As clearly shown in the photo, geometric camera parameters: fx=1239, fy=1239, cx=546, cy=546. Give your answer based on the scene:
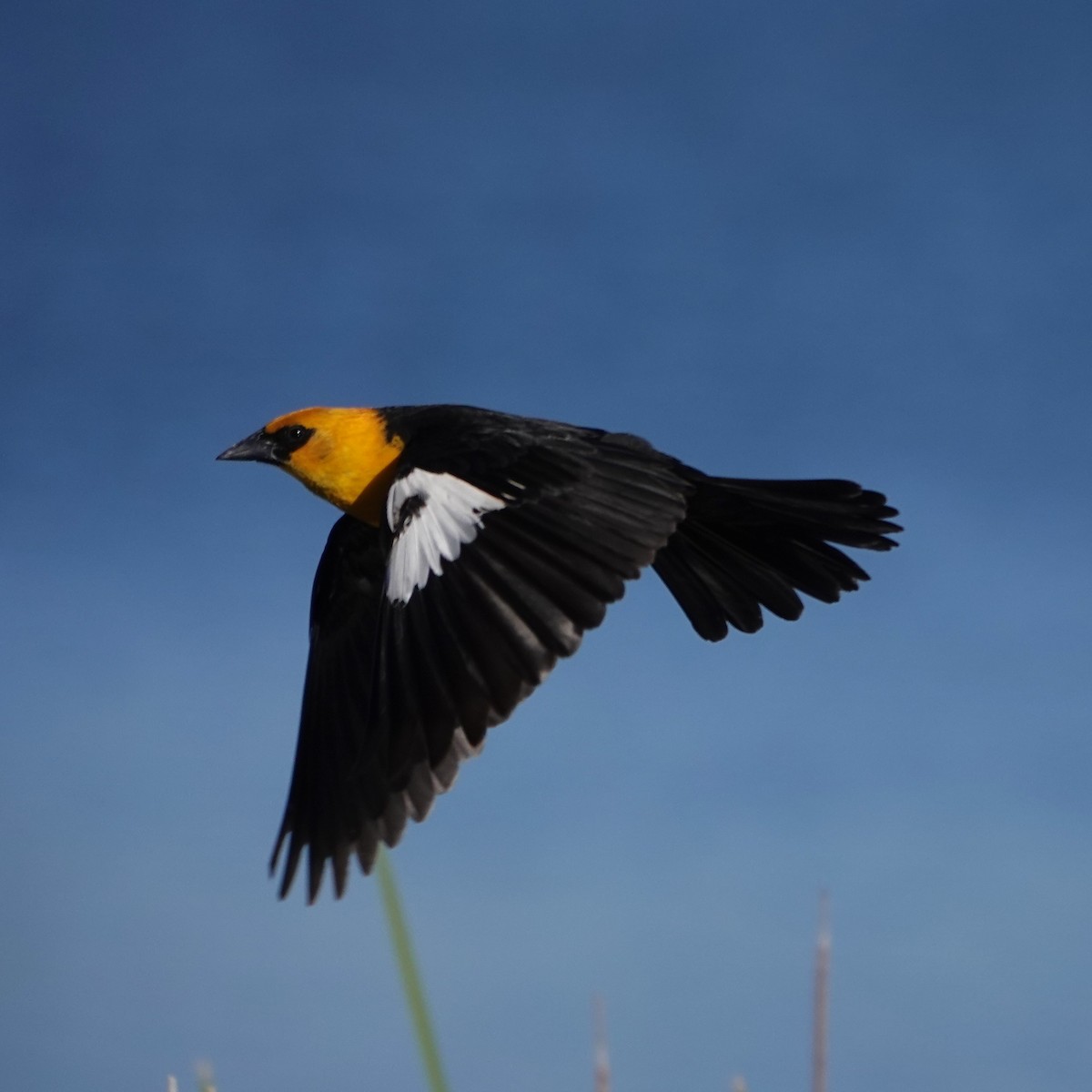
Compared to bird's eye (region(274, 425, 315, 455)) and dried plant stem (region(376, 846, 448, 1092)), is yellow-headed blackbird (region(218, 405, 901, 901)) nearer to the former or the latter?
bird's eye (region(274, 425, 315, 455))

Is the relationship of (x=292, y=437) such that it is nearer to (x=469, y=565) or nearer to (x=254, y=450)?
(x=254, y=450)

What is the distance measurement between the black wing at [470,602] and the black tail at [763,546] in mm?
600


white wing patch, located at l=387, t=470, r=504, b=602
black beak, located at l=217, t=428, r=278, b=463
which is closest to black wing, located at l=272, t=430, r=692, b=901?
white wing patch, located at l=387, t=470, r=504, b=602

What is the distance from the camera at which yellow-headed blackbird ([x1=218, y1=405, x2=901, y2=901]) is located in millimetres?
3463

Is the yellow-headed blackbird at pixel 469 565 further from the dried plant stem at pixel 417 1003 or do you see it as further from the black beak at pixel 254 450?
the dried plant stem at pixel 417 1003

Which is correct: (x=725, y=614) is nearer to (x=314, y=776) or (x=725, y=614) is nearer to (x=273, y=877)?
(x=314, y=776)

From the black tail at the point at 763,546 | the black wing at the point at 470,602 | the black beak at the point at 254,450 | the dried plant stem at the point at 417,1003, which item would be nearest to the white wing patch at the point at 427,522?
the black wing at the point at 470,602

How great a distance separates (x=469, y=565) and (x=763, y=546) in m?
1.57

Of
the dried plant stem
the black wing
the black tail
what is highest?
the black tail

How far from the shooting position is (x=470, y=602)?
11.8ft

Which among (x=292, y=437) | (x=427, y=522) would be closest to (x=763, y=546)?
(x=427, y=522)

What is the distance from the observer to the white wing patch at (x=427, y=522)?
3.79 meters

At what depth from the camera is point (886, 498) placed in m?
4.67

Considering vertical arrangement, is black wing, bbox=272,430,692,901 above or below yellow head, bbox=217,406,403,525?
below
